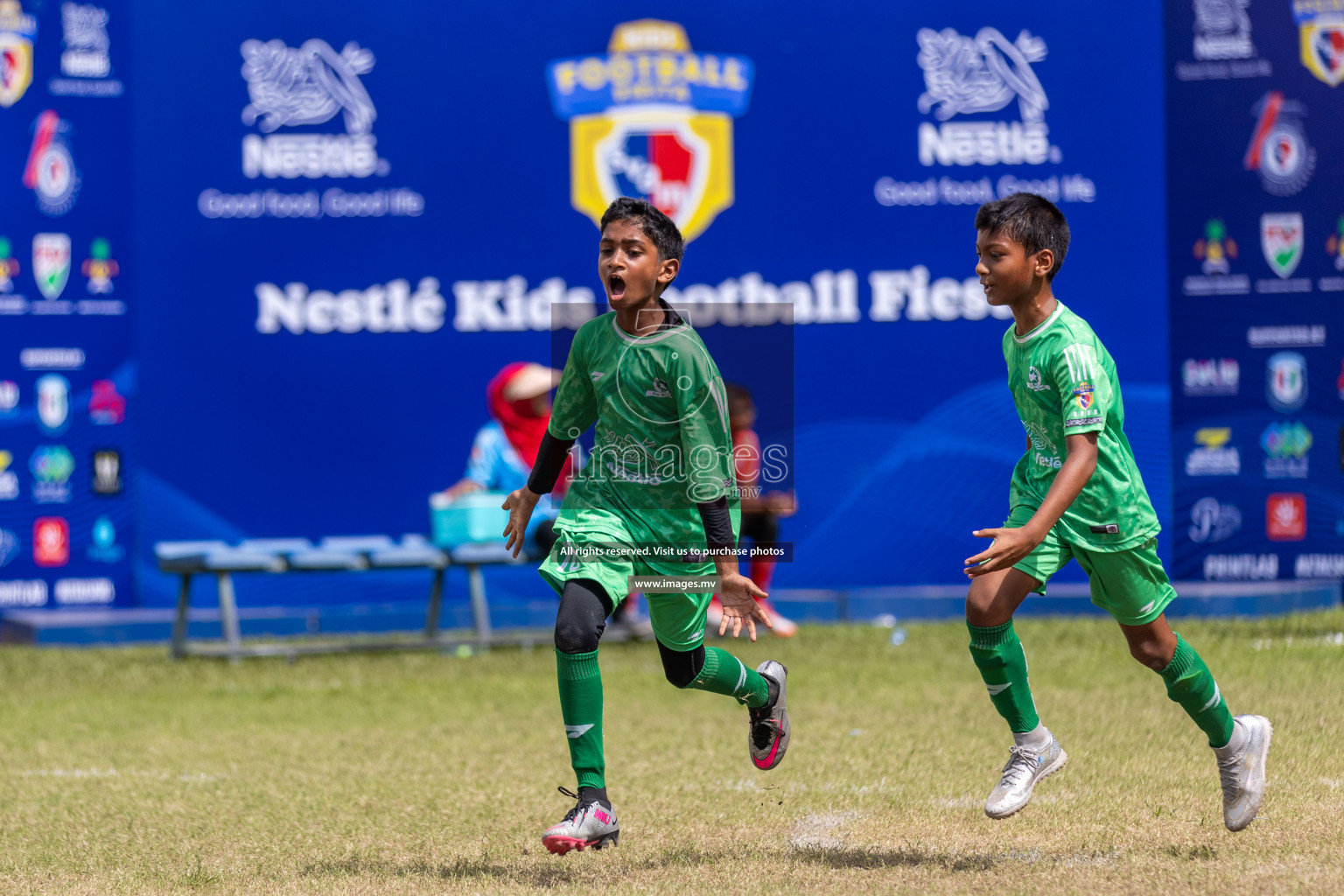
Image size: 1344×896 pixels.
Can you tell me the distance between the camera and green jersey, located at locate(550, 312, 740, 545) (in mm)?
4406

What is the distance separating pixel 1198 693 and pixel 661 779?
7.21 ft

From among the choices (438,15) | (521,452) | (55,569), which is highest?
(438,15)

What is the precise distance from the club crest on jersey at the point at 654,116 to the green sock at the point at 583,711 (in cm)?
713

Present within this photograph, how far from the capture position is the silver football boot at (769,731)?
500cm

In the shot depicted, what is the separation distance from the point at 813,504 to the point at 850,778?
558cm

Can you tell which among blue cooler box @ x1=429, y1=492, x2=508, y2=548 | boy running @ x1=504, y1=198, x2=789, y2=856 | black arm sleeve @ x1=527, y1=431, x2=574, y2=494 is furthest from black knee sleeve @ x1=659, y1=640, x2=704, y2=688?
blue cooler box @ x1=429, y1=492, x2=508, y2=548

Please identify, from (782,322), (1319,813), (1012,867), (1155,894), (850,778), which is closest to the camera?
(1155,894)

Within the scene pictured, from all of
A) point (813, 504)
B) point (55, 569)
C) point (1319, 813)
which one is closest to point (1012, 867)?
point (1319, 813)

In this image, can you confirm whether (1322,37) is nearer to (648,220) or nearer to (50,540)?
(648,220)

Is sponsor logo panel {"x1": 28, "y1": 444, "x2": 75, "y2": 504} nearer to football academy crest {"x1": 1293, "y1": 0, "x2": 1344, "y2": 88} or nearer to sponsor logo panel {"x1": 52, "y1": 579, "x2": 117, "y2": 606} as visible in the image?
sponsor logo panel {"x1": 52, "y1": 579, "x2": 117, "y2": 606}

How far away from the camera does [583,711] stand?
4430 millimetres

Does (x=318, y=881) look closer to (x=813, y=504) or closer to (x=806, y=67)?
(x=813, y=504)

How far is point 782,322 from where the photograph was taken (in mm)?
9516

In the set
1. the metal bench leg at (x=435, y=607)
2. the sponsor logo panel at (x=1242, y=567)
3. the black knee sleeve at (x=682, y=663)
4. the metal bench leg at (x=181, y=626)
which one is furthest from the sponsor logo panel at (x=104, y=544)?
the sponsor logo panel at (x=1242, y=567)
